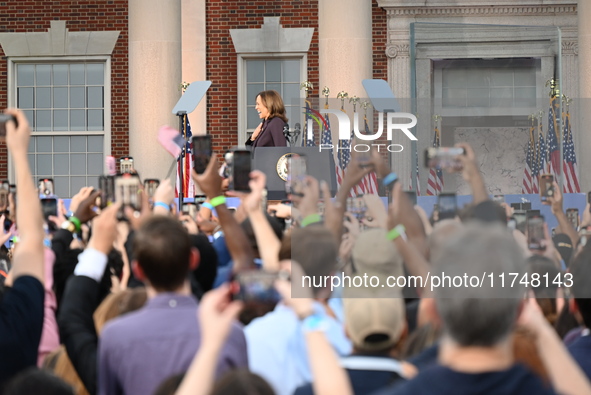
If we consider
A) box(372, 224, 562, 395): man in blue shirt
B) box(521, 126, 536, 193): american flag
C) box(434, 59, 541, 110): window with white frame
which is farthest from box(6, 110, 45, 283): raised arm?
box(434, 59, 541, 110): window with white frame

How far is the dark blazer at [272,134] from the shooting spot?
10680 mm

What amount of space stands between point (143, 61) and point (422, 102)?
502cm

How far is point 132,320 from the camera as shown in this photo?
3107 mm

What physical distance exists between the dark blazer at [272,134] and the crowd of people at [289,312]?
5.92 metres

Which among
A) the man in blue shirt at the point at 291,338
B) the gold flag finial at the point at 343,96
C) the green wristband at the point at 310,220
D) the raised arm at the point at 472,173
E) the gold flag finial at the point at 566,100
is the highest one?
the gold flag finial at the point at 566,100

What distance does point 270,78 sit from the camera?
1781cm

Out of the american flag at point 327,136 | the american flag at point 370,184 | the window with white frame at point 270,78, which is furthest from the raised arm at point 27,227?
the window with white frame at point 270,78

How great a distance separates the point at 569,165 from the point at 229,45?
6509 mm

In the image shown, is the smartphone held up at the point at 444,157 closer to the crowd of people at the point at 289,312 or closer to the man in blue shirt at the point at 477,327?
the crowd of people at the point at 289,312

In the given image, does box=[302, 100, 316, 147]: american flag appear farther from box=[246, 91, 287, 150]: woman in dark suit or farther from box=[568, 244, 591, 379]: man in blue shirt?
box=[568, 244, 591, 379]: man in blue shirt

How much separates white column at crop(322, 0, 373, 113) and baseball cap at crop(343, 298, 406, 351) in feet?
35.9

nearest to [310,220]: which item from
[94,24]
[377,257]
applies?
[377,257]

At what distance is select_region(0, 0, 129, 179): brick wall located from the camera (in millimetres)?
17734

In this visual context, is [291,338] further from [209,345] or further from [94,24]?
[94,24]
